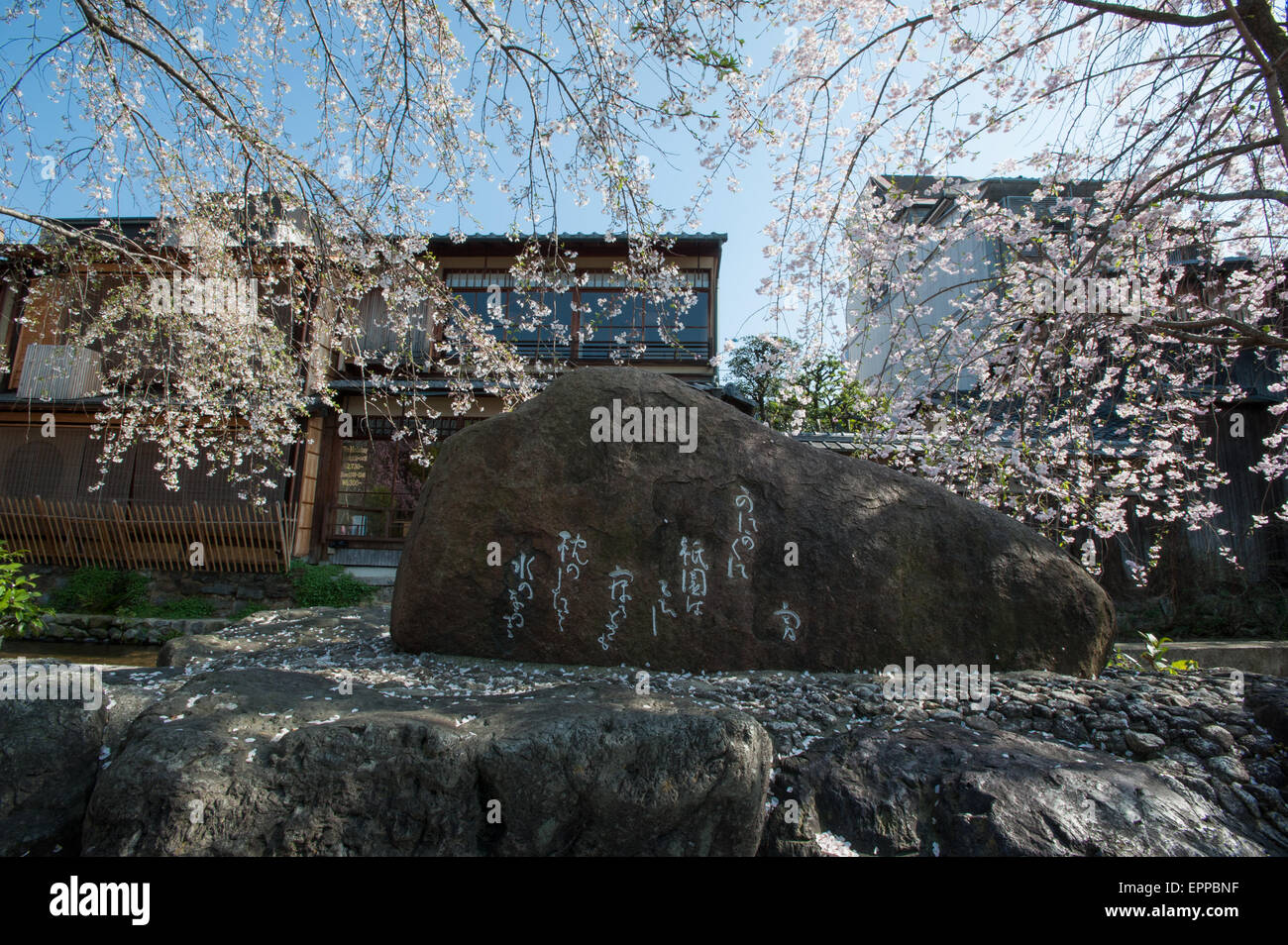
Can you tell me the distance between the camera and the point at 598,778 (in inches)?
96.0

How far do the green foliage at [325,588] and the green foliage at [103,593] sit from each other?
8.08 feet

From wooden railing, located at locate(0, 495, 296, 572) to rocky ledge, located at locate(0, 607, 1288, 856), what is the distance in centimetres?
850

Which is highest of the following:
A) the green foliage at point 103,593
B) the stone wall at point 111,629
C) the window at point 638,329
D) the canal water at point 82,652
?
the window at point 638,329

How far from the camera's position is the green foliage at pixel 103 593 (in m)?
10.5

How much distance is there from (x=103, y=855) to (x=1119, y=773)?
379cm

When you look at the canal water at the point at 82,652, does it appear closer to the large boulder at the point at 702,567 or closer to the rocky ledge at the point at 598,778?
the large boulder at the point at 702,567

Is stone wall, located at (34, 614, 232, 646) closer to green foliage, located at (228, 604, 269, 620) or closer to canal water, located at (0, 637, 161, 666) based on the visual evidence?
canal water, located at (0, 637, 161, 666)

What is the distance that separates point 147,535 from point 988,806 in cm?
1281

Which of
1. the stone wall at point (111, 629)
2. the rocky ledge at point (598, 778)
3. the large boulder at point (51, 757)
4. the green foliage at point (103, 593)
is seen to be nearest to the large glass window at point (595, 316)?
the stone wall at point (111, 629)

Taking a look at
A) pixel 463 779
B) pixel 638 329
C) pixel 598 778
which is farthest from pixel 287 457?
pixel 598 778

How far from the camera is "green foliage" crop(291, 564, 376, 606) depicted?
10.6m

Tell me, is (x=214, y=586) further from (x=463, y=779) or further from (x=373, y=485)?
(x=463, y=779)
